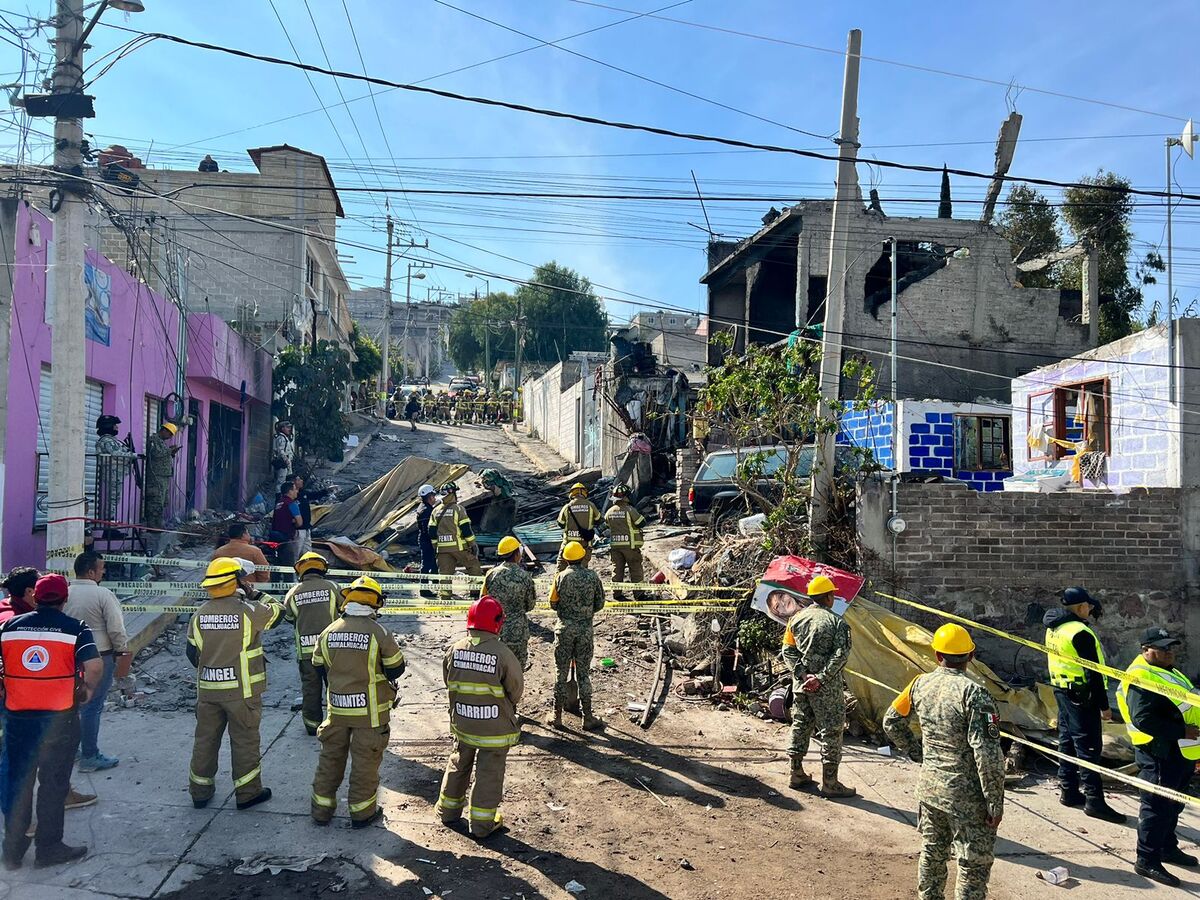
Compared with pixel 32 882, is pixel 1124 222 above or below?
above

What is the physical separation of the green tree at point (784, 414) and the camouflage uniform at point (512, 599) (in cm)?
336

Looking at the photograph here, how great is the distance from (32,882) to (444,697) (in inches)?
158

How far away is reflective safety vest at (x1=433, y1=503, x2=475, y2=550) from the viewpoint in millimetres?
12039

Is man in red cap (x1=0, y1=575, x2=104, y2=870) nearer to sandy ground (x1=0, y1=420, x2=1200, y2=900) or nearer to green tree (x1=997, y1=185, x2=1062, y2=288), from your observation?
sandy ground (x1=0, y1=420, x2=1200, y2=900)

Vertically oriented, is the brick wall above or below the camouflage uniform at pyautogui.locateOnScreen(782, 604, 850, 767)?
above

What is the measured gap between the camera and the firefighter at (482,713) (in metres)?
5.38

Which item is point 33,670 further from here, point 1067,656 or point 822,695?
point 1067,656

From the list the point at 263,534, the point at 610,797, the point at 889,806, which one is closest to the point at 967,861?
the point at 889,806

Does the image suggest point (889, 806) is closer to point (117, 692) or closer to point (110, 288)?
point (117, 692)

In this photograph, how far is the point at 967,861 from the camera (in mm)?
4316

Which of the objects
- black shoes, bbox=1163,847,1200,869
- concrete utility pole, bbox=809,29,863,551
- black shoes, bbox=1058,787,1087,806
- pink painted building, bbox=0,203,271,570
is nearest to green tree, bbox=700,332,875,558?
concrete utility pole, bbox=809,29,863,551

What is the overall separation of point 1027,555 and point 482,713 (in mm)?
6798

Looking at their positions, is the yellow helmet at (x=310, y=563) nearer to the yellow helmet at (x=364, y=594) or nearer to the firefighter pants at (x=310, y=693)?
the firefighter pants at (x=310, y=693)

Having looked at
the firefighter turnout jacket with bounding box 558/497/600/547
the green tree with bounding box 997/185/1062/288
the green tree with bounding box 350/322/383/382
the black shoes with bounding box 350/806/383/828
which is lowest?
the black shoes with bounding box 350/806/383/828
